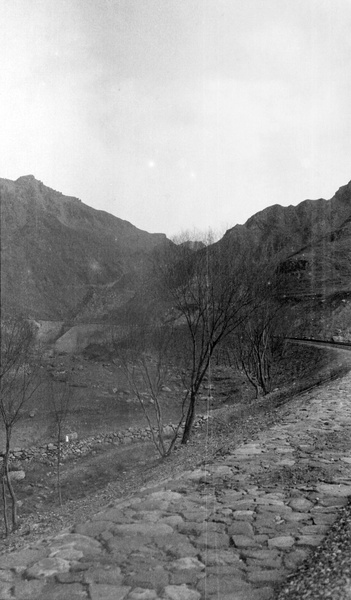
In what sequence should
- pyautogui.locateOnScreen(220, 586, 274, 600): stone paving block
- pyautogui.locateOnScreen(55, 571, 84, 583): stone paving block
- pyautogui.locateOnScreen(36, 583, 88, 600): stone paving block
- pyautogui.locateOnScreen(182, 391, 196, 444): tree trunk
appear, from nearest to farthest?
pyautogui.locateOnScreen(220, 586, 274, 600): stone paving block → pyautogui.locateOnScreen(36, 583, 88, 600): stone paving block → pyautogui.locateOnScreen(55, 571, 84, 583): stone paving block → pyautogui.locateOnScreen(182, 391, 196, 444): tree trunk

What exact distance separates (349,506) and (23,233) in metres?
149

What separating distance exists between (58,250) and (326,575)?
148008 mm

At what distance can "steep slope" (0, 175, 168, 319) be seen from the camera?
128125 mm

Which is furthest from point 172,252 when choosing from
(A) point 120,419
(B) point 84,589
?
(A) point 120,419

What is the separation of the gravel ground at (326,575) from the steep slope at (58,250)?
10774 centimetres

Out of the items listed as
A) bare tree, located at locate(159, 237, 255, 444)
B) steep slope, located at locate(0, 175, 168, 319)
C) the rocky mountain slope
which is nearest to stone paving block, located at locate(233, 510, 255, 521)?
bare tree, located at locate(159, 237, 255, 444)

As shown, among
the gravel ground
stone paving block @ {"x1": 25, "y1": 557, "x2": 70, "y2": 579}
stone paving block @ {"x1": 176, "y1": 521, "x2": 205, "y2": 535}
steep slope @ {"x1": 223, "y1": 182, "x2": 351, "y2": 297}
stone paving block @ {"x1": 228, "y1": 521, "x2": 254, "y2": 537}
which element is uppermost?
steep slope @ {"x1": 223, "y1": 182, "x2": 351, "y2": 297}

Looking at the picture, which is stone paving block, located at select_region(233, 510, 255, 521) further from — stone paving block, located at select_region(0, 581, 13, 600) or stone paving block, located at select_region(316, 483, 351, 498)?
stone paving block, located at select_region(0, 581, 13, 600)

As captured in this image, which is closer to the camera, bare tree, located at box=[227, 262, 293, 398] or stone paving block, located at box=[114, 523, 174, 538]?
stone paving block, located at box=[114, 523, 174, 538]

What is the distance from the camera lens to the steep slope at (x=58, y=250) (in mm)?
128125

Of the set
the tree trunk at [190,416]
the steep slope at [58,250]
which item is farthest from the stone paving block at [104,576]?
the steep slope at [58,250]

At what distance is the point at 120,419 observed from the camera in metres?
25.3

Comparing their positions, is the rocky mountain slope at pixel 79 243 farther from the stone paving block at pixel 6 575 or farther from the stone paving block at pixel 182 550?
the stone paving block at pixel 6 575

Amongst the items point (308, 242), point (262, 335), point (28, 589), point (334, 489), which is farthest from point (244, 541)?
point (308, 242)
